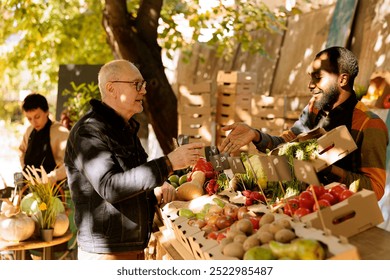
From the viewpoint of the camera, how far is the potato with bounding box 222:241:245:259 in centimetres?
254

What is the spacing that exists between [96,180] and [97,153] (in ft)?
0.46

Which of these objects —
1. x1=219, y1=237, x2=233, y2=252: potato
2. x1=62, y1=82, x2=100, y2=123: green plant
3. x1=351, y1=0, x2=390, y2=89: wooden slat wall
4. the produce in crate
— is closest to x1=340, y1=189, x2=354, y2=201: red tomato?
the produce in crate

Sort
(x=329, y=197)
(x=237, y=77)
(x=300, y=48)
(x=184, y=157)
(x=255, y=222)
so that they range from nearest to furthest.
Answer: (x=329, y=197)
(x=255, y=222)
(x=184, y=157)
(x=237, y=77)
(x=300, y=48)

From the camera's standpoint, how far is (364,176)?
3322 mm

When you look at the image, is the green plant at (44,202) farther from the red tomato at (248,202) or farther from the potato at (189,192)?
the red tomato at (248,202)

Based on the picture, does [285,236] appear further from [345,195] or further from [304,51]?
[304,51]

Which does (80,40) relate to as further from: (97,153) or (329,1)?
(97,153)

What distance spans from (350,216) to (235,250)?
0.59m

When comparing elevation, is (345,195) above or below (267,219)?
above

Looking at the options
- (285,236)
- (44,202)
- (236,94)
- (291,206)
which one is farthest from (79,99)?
(285,236)

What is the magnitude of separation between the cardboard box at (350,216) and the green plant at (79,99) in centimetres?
558

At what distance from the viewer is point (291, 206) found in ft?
9.35

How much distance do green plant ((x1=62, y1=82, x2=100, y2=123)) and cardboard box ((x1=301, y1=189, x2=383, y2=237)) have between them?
5.58 meters

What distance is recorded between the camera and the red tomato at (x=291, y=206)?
9.19 ft
